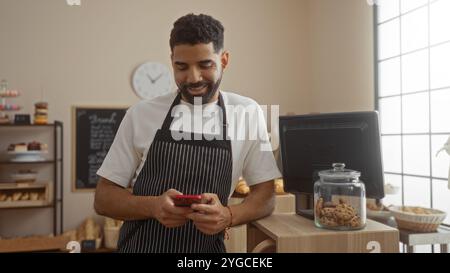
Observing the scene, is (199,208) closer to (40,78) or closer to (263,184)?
(263,184)

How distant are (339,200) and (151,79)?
91.9 inches

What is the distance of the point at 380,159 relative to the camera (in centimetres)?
88

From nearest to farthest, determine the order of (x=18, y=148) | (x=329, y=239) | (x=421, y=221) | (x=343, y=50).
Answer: (x=329, y=239), (x=421, y=221), (x=343, y=50), (x=18, y=148)

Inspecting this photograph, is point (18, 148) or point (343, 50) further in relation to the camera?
point (18, 148)

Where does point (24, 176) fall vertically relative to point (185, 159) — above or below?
below

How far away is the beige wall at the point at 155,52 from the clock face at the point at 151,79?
59 millimetres

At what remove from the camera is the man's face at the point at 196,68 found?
95 centimetres

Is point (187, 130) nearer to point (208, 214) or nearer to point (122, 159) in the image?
point (122, 159)

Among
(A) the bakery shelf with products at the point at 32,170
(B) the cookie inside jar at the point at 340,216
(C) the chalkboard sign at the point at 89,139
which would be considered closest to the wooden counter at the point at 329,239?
(B) the cookie inside jar at the point at 340,216

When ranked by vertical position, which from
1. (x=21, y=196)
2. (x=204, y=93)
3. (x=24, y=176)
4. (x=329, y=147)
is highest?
(x=204, y=93)

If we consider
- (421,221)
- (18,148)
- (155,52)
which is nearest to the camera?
(421,221)

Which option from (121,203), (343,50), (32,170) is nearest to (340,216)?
(121,203)

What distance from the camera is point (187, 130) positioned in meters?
1.07
